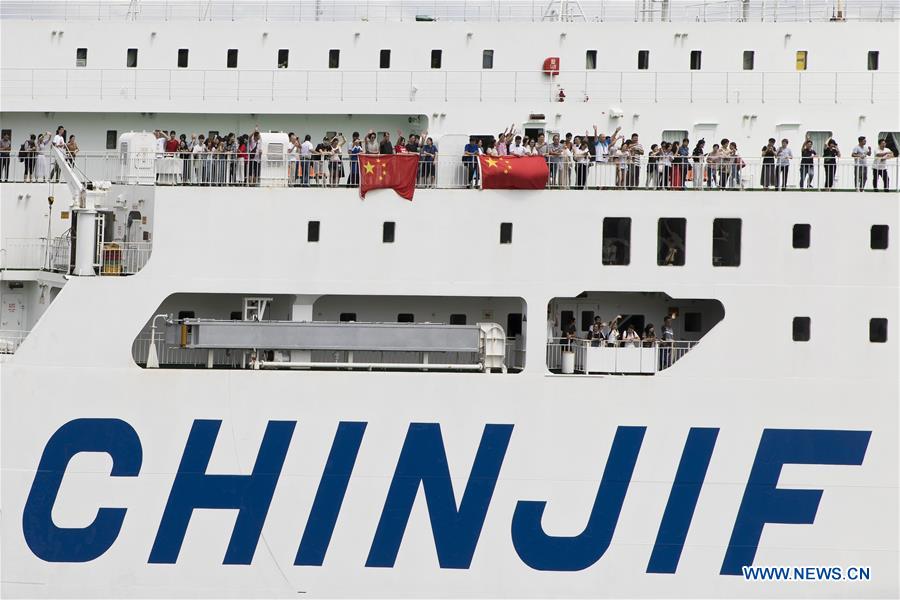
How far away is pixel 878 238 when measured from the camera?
12.7m

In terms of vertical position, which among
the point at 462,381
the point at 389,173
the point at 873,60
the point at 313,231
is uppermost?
the point at 873,60

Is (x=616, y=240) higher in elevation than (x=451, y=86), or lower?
lower

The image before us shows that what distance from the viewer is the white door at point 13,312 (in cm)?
1445

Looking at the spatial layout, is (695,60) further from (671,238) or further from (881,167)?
(671,238)

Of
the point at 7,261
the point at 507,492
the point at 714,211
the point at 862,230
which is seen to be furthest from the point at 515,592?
the point at 7,261

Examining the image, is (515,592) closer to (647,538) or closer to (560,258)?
(647,538)

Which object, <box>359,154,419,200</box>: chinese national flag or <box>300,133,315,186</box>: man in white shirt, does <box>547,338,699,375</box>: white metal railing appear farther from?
<box>300,133,315,186</box>: man in white shirt

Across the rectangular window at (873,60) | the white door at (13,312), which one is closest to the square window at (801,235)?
the rectangular window at (873,60)

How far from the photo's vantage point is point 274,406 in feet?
40.1

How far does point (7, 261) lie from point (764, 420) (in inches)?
396

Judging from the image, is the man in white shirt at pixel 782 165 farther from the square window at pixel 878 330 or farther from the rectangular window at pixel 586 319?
the rectangular window at pixel 586 319

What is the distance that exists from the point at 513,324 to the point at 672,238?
88.1 inches
